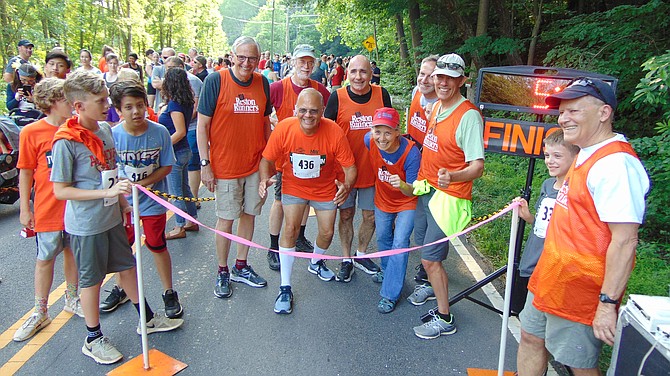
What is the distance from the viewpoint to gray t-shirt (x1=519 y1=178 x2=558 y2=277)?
9.57 ft

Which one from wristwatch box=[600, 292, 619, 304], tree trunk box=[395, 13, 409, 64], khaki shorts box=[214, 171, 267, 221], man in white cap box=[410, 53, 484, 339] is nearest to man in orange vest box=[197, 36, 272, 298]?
khaki shorts box=[214, 171, 267, 221]

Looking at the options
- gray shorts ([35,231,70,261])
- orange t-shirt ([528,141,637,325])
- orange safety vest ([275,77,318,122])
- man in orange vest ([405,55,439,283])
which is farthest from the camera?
orange safety vest ([275,77,318,122])

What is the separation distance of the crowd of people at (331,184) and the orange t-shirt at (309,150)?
0.01m

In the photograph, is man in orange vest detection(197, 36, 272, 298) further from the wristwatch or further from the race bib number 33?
the wristwatch

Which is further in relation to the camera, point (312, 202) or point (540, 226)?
point (312, 202)

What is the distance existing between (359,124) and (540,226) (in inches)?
83.9

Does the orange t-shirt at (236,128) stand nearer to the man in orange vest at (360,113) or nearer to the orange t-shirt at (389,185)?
A: the man in orange vest at (360,113)

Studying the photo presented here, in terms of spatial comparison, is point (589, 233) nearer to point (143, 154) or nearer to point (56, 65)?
point (143, 154)

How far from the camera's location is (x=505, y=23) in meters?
11.5

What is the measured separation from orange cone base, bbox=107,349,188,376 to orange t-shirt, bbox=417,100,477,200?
2.33 m

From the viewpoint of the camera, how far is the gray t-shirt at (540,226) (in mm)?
2916

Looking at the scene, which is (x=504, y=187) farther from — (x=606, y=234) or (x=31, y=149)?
(x=31, y=149)

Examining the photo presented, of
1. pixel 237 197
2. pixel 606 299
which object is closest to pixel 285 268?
pixel 237 197

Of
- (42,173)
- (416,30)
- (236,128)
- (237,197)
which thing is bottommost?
(237,197)
